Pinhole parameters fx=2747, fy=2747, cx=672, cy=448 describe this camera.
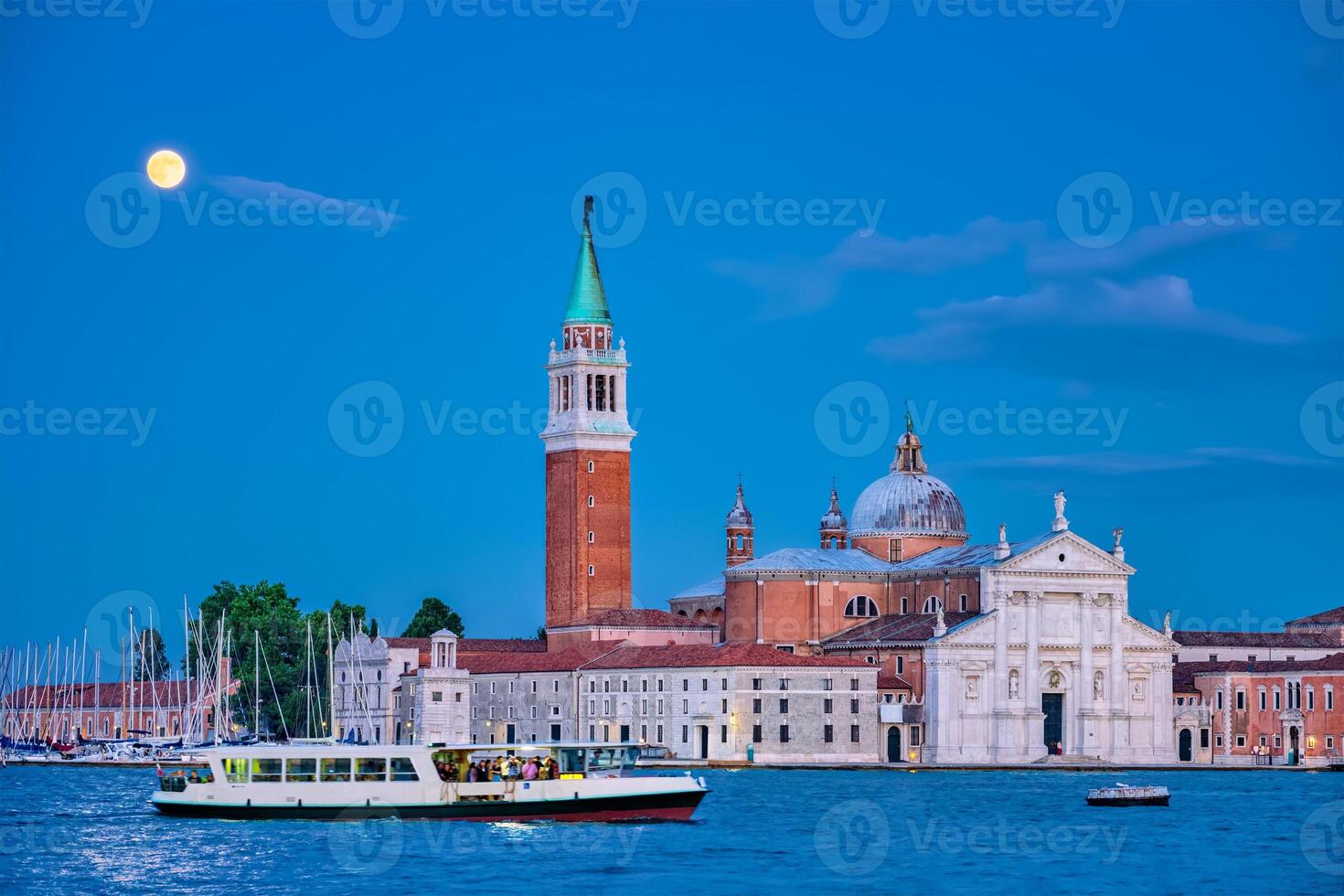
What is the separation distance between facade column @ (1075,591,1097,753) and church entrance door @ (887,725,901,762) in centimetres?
616

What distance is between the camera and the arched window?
93875mm

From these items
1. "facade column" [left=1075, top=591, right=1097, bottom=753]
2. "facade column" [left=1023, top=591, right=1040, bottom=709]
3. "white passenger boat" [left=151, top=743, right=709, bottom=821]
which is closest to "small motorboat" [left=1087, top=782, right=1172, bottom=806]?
"white passenger boat" [left=151, top=743, right=709, bottom=821]

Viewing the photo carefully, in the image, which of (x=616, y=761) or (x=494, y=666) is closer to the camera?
(x=616, y=761)

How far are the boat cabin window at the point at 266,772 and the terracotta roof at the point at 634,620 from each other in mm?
36616

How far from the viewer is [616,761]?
57812mm

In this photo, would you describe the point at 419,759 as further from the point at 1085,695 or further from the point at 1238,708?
the point at 1238,708

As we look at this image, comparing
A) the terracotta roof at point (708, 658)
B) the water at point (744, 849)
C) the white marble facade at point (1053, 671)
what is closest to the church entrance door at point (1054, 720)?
the white marble facade at point (1053, 671)

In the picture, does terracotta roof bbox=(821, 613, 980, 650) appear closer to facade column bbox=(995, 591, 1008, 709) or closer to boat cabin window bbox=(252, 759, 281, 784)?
facade column bbox=(995, 591, 1008, 709)

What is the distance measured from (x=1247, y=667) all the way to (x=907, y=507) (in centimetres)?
1305

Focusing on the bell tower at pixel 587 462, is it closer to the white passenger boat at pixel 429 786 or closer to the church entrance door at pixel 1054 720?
the church entrance door at pixel 1054 720

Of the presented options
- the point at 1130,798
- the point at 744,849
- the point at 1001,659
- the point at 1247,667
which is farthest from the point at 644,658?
the point at 744,849

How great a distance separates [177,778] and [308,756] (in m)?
3.50

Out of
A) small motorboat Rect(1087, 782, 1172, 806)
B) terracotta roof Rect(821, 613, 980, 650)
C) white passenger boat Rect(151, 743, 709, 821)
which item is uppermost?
terracotta roof Rect(821, 613, 980, 650)

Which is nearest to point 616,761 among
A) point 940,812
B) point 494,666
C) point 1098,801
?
point 940,812
